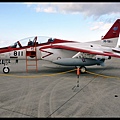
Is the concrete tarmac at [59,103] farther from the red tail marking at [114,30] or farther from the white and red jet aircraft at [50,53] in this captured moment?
the red tail marking at [114,30]

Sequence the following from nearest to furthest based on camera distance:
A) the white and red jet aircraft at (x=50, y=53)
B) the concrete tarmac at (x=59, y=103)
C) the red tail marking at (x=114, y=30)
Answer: the concrete tarmac at (x=59, y=103)
the white and red jet aircraft at (x=50, y=53)
the red tail marking at (x=114, y=30)

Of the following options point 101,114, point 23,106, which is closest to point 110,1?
point 101,114

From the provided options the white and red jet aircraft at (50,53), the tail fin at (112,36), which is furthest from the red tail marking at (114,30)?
the white and red jet aircraft at (50,53)

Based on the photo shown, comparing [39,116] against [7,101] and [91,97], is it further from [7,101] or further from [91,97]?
[91,97]

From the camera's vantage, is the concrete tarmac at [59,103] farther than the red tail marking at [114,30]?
No

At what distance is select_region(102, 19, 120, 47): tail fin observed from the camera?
1182 centimetres

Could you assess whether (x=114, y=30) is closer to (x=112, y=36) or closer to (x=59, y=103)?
(x=112, y=36)

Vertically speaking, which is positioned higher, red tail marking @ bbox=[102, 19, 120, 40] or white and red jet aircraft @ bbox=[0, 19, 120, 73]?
red tail marking @ bbox=[102, 19, 120, 40]

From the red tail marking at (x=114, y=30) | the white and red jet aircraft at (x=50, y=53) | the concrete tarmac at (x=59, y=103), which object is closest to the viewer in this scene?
the concrete tarmac at (x=59, y=103)

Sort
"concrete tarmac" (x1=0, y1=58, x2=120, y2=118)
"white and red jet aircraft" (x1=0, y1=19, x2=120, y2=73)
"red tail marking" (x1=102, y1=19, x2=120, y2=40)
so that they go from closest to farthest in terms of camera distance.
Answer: "concrete tarmac" (x1=0, y1=58, x2=120, y2=118) → "white and red jet aircraft" (x1=0, y1=19, x2=120, y2=73) → "red tail marking" (x1=102, y1=19, x2=120, y2=40)

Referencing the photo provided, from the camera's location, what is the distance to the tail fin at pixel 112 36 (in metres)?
11.8

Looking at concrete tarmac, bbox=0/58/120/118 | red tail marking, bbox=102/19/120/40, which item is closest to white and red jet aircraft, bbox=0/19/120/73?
red tail marking, bbox=102/19/120/40

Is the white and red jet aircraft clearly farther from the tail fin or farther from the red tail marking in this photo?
the red tail marking

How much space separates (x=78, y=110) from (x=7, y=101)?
96.2 inches
